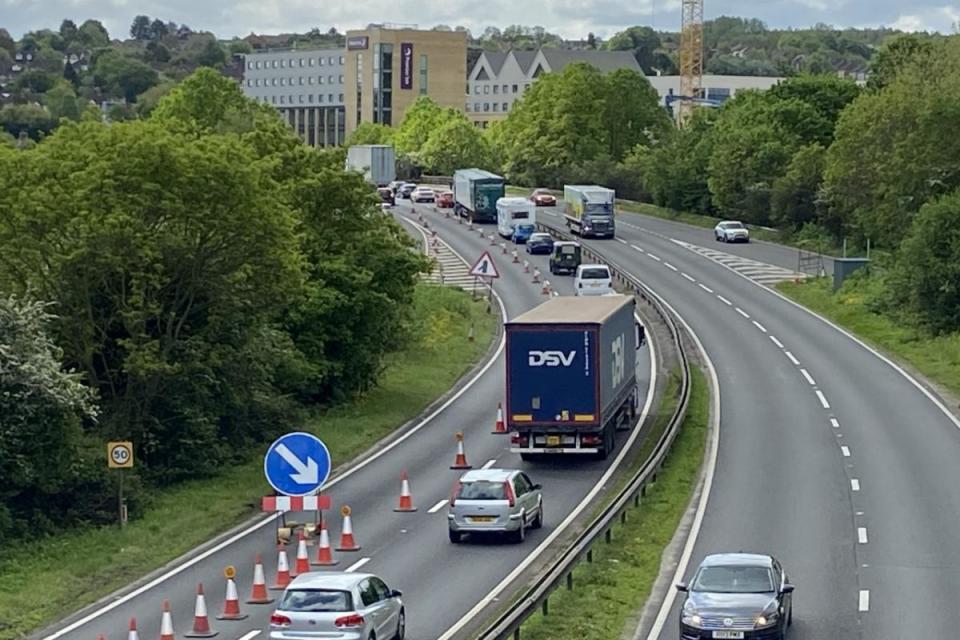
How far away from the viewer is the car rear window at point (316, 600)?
22875 millimetres

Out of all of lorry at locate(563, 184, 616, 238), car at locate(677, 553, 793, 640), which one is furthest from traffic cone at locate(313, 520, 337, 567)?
lorry at locate(563, 184, 616, 238)

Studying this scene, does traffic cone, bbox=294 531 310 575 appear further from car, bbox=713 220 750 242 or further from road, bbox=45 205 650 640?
car, bbox=713 220 750 242

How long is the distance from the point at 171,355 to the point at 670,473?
38.9 ft

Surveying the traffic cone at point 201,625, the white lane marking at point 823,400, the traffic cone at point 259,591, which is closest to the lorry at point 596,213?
the white lane marking at point 823,400

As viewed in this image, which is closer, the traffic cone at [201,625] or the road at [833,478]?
the traffic cone at [201,625]

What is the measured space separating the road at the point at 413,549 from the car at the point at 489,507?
0.35 metres

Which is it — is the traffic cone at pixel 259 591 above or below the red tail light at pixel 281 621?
below

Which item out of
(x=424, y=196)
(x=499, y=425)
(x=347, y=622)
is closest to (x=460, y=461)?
(x=499, y=425)

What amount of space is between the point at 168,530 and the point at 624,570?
9.86m

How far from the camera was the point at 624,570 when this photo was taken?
1183 inches

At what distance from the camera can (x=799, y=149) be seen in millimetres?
105312

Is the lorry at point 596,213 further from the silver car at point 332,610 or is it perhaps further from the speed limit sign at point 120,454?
the silver car at point 332,610

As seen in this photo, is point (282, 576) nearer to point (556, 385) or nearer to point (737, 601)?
point (737, 601)

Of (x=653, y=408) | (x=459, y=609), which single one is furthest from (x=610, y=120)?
(x=459, y=609)
